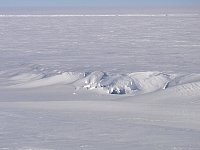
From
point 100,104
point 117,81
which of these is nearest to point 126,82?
point 117,81

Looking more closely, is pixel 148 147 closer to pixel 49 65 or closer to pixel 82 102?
pixel 82 102

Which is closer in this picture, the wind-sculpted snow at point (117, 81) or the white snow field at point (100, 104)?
the white snow field at point (100, 104)

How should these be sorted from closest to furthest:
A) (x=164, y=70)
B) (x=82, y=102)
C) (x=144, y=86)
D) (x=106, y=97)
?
(x=82, y=102)
(x=106, y=97)
(x=144, y=86)
(x=164, y=70)

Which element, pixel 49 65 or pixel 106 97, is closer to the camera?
pixel 106 97

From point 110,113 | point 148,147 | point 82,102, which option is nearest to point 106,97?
point 82,102

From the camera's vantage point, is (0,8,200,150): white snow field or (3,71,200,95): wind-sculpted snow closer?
(0,8,200,150): white snow field

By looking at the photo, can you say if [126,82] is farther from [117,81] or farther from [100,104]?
[100,104]

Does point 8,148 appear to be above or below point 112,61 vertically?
above

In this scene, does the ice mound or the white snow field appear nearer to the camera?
the white snow field
